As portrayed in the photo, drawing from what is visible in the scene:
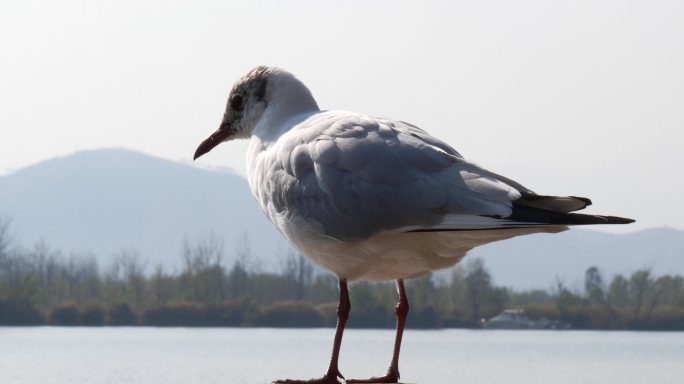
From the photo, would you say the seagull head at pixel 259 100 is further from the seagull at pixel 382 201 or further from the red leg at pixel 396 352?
the red leg at pixel 396 352

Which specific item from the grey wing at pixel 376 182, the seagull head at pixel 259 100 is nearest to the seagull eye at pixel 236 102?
the seagull head at pixel 259 100

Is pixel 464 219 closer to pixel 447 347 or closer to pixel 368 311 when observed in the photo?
pixel 447 347

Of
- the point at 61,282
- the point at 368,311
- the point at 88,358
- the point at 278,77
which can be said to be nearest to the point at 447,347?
the point at 368,311

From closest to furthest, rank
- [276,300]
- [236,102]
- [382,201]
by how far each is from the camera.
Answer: [382,201] < [236,102] < [276,300]

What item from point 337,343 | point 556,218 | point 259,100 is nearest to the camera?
point 556,218

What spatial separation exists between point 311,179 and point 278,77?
124 cm

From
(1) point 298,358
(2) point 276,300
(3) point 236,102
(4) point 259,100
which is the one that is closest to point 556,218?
(4) point 259,100

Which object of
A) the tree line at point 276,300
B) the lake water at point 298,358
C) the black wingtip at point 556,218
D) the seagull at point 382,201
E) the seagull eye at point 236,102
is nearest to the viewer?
the black wingtip at point 556,218

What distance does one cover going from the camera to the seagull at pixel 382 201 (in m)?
3.80

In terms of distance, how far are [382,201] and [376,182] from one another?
0.12 metres

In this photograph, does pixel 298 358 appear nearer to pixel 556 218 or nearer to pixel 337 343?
pixel 337 343

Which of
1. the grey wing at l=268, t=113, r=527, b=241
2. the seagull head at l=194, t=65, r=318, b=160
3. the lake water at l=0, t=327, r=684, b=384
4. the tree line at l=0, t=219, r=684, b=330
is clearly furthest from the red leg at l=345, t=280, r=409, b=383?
the tree line at l=0, t=219, r=684, b=330

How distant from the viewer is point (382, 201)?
4086 mm

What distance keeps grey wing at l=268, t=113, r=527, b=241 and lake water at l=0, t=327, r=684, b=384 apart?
3352 centimetres
